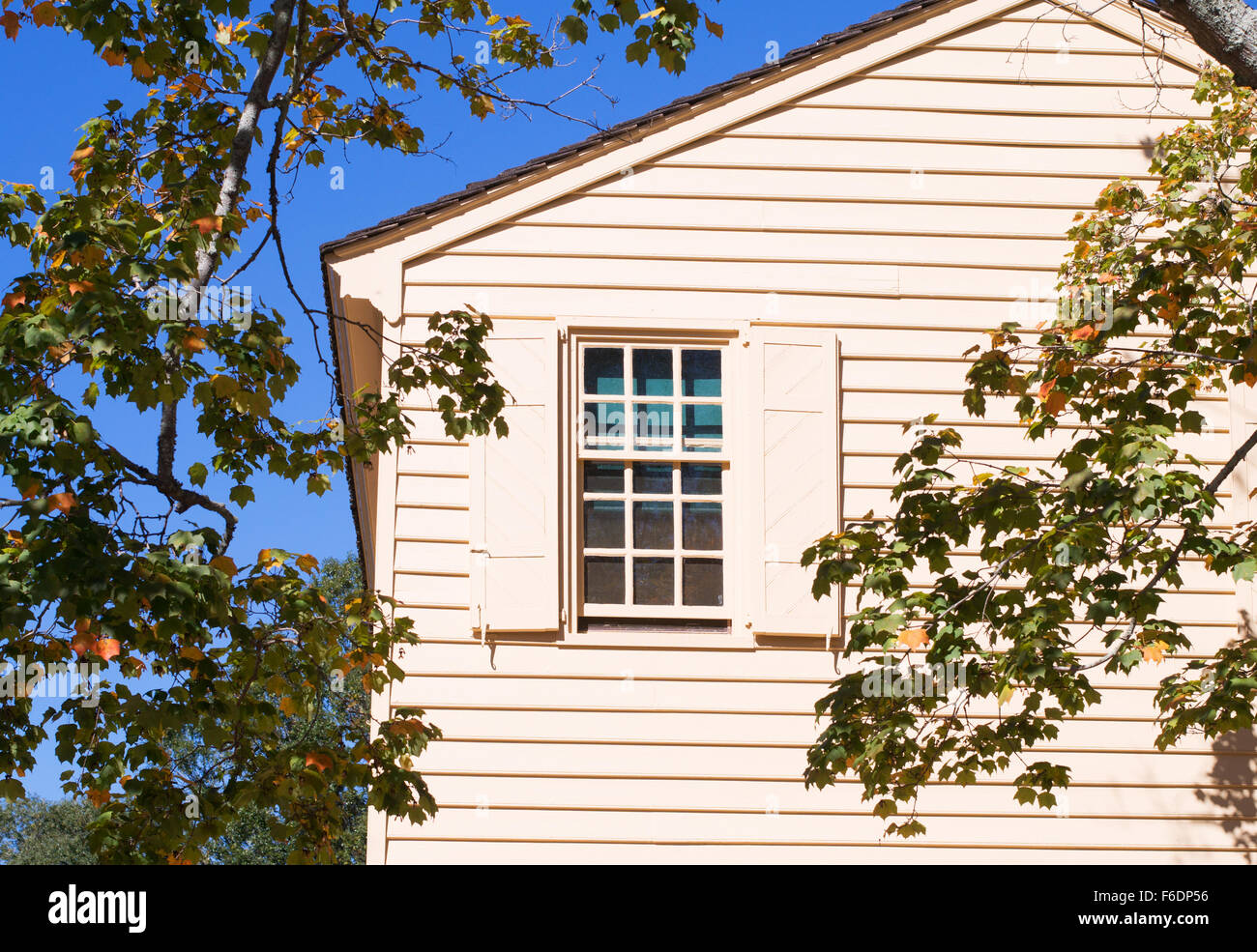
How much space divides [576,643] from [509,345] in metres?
1.90

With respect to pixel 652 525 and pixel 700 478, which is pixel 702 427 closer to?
pixel 700 478

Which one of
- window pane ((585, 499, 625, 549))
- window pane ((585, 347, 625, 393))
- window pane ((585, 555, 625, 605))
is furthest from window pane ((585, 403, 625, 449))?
window pane ((585, 555, 625, 605))

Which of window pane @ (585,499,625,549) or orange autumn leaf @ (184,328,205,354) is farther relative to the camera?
window pane @ (585,499,625,549)

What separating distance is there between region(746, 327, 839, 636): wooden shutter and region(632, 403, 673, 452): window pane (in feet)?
1.77

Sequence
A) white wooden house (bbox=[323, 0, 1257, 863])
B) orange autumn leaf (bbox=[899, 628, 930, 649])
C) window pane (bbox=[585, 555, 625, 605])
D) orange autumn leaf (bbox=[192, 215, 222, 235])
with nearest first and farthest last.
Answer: orange autumn leaf (bbox=[192, 215, 222, 235]), orange autumn leaf (bbox=[899, 628, 930, 649]), white wooden house (bbox=[323, 0, 1257, 863]), window pane (bbox=[585, 555, 625, 605])

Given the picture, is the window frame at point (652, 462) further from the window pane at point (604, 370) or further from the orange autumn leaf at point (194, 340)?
the orange autumn leaf at point (194, 340)

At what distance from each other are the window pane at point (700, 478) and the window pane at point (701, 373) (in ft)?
1.53

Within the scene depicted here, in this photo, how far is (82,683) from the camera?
15.8 feet

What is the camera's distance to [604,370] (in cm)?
823

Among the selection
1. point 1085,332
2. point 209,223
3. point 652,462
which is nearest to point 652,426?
point 652,462

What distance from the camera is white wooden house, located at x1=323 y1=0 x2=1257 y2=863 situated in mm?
7707

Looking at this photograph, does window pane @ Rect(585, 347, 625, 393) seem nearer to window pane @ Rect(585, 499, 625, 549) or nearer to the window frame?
the window frame

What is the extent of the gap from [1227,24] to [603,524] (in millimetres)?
4296

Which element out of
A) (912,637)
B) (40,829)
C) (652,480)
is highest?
(652,480)
